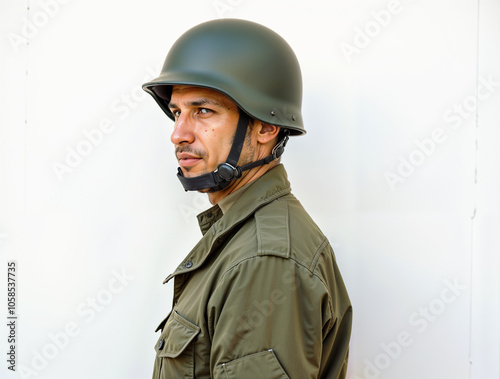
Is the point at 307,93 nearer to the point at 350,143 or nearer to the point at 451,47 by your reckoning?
the point at 350,143

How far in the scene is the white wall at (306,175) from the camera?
207 cm

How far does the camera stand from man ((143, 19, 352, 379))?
4.17 feet

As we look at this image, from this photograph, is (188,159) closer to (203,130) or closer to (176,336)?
(203,130)

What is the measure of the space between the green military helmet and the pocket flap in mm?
738

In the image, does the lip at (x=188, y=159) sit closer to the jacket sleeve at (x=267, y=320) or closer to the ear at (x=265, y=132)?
the ear at (x=265, y=132)

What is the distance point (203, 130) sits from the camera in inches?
64.2

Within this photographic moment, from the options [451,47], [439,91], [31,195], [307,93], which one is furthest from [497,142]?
[31,195]

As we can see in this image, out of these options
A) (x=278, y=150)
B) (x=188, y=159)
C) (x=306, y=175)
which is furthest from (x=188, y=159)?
(x=306, y=175)

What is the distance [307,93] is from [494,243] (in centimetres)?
109

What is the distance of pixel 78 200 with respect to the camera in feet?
7.74

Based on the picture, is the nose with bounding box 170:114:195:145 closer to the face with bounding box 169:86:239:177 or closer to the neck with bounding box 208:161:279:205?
the face with bounding box 169:86:239:177

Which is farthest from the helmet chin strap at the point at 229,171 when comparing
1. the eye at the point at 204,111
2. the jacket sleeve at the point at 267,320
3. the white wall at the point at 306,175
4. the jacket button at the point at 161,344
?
the white wall at the point at 306,175

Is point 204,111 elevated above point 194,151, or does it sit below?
above

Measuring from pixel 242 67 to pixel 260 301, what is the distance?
845 mm
